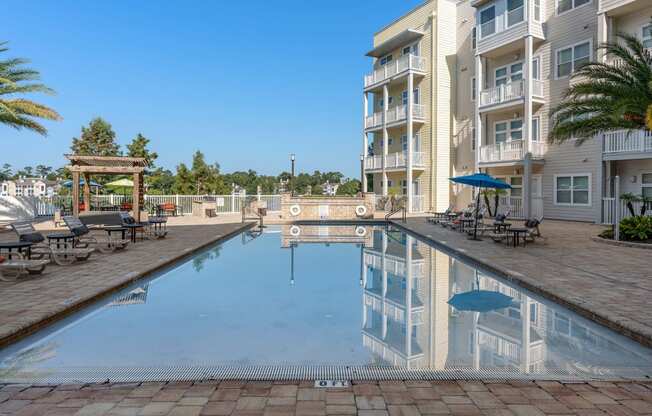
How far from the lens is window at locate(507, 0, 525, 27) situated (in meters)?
20.9

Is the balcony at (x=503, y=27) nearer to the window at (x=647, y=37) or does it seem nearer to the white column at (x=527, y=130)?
the white column at (x=527, y=130)

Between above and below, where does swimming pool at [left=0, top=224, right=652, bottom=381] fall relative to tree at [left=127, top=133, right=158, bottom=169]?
below

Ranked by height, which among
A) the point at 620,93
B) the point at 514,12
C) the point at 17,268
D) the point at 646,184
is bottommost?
the point at 17,268

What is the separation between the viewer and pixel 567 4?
19875mm

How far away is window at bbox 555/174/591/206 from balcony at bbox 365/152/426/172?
28.7 ft

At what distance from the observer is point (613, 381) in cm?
364

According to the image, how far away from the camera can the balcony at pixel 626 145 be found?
642 inches

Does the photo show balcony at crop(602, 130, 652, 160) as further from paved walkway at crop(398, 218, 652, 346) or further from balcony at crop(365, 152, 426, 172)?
balcony at crop(365, 152, 426, 172)

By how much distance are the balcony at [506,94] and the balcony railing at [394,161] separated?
→ 228 inches

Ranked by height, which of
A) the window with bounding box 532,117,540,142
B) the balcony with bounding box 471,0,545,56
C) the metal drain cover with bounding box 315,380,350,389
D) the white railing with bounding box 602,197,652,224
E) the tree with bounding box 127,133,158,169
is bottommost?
the metal drain cover with bounding box 315,380,350,389

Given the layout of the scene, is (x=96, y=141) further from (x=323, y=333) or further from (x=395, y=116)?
(x=323, y=333)

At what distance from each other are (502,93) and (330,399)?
21.7 metres

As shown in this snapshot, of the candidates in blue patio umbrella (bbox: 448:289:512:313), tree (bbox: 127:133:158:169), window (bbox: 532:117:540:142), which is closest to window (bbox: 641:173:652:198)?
window (bbox: 532:117:540:142)

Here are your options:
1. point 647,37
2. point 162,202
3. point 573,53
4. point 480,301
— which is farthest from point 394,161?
point 480,301
